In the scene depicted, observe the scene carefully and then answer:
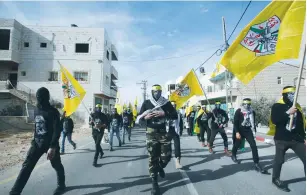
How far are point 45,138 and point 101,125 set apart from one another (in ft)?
9.69

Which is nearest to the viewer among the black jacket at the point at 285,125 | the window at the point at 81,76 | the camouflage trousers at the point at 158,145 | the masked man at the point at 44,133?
the masked man at the point at 44,133

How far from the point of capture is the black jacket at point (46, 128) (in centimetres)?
404

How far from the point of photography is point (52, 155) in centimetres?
396

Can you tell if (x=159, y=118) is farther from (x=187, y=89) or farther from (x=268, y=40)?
(x=187, y=89)

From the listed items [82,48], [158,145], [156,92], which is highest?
[82,48]

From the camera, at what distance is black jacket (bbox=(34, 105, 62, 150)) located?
4039mm

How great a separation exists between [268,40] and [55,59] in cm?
2749

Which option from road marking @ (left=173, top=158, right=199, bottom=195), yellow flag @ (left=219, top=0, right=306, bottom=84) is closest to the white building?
road marking @ (left=173, top=158, right=199, bottom=195)

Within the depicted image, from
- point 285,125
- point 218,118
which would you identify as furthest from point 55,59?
point 285,125

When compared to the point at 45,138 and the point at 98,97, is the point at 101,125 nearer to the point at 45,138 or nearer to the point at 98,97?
the point at 45,138

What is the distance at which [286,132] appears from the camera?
4.22 meters

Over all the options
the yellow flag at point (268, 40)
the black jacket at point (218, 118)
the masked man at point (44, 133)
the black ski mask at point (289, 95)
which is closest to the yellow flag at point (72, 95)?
the masked man at point (44, 133)

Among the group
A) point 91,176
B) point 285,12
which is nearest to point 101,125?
point 91,176

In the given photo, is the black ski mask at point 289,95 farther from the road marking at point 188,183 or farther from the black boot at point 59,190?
the black boot at point 59,190
